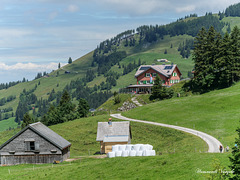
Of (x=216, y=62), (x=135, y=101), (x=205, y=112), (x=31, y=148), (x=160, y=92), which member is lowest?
(x=31, y=148)

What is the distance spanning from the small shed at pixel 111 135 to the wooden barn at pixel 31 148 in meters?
9.68

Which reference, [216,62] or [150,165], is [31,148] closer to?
[150,165]

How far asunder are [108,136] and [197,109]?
27452mm

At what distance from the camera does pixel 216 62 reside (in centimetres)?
9619

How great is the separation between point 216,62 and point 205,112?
25.7m

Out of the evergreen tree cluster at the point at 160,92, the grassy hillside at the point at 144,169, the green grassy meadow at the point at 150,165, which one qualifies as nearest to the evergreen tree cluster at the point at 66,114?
the evergreen tree cluster at the point at 160,92

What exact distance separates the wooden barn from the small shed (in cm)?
968

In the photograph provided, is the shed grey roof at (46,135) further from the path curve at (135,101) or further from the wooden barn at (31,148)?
the path curve at (135,101)

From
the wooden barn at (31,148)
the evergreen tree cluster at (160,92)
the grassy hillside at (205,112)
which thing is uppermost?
the evergreen tree cluster at (160,92)

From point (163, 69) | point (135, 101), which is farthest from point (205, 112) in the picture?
point (163, 69)

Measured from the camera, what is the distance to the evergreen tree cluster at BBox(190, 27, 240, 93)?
92688 mm

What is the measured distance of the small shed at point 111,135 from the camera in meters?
64.1

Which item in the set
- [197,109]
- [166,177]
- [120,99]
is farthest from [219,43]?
[166,177]

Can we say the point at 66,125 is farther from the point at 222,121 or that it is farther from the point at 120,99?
the point at 222,121
